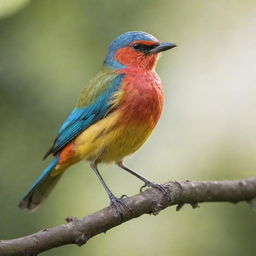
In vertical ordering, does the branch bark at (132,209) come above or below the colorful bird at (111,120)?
below

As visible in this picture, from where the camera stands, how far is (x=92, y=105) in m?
4.75

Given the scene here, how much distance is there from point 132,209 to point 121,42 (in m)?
1.80

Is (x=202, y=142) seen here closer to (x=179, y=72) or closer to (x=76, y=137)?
(x=179, y=72)

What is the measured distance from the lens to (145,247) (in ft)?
13.0

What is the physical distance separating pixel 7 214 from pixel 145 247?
3.04 feet

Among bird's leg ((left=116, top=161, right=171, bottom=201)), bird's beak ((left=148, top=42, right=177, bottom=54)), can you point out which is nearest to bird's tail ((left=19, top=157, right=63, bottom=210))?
bird's leg ((left=116, top=161, right=171, bottom=201))

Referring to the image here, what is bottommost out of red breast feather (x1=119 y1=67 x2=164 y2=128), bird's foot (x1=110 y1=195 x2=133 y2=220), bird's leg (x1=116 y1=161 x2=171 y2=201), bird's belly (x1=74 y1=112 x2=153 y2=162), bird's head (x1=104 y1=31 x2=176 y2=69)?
bird's leg (x1=116 y1=161 x2=171 y2=201)

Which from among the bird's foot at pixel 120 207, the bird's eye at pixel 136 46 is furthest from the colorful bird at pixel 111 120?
the bird's foot at pixel 120 207

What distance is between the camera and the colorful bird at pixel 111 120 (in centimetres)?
448

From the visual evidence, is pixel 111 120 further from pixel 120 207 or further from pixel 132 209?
pixel 120 207

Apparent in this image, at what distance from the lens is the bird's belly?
4484 millimetres

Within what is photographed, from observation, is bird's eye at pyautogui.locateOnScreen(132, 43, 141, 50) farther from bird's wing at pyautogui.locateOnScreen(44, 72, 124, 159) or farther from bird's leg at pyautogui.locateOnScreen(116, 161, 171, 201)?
bird's leg at pyautogui.locateOnScreen(116, 161, 171, 201)

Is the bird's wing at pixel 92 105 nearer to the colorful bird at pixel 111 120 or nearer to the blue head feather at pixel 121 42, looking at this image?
the colorful bird at pixel 111 120

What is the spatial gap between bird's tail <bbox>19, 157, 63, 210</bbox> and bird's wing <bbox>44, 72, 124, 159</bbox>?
0.70 feet
